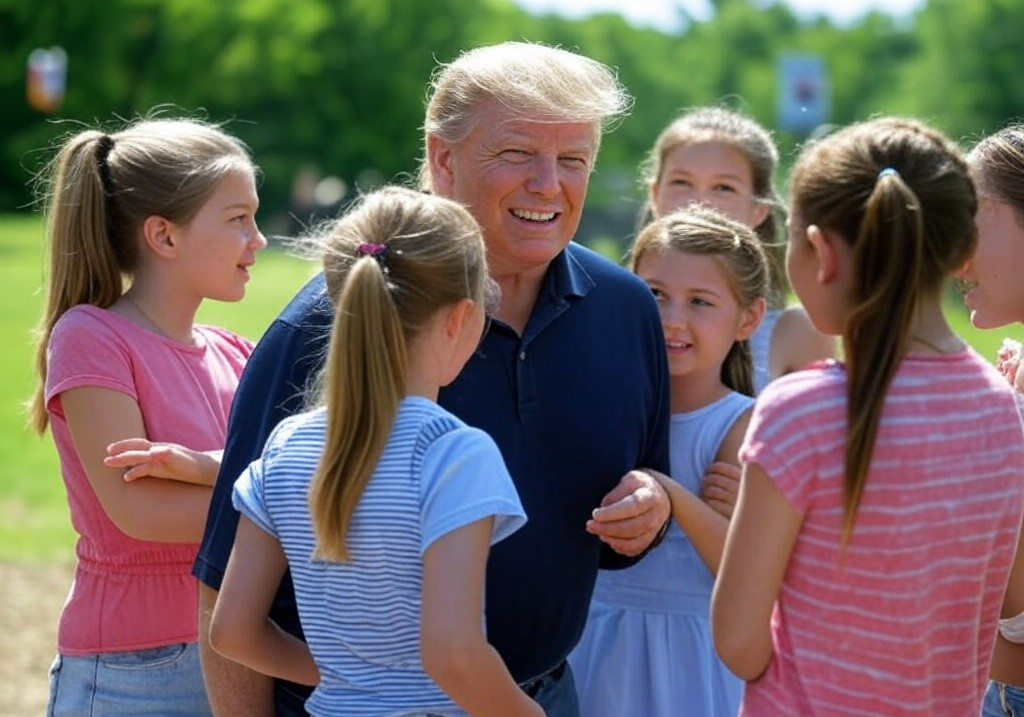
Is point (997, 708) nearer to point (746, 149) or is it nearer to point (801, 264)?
point (801, 264)

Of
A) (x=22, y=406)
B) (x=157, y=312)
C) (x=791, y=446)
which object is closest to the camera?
(x=791, y=446)

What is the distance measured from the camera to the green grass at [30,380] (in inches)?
370

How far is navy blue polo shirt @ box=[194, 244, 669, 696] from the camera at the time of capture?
2.79 meters

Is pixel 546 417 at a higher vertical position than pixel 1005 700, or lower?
higher

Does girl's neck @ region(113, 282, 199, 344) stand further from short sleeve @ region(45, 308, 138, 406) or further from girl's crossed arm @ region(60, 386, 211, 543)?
girl's crossed arm @ region(60, 386, 211, 543)

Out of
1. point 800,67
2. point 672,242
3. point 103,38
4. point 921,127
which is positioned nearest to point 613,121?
point 672,242

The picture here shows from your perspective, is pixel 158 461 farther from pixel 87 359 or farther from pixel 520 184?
pixel 520 184

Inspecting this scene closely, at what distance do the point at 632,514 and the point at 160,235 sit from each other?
49.4 inches

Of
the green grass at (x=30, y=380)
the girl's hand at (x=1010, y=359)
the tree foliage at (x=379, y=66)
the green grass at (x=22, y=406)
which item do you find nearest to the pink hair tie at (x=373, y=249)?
the green grass at (x=22, y=406)

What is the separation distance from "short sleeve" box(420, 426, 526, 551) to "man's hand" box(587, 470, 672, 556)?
532mm

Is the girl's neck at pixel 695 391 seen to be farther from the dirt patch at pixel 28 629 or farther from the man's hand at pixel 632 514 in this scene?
the dirt patch at pixel 28 629

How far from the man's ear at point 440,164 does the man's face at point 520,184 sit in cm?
5

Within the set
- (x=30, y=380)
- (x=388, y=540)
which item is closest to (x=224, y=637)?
(x=388, y=540)

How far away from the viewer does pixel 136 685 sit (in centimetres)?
315
